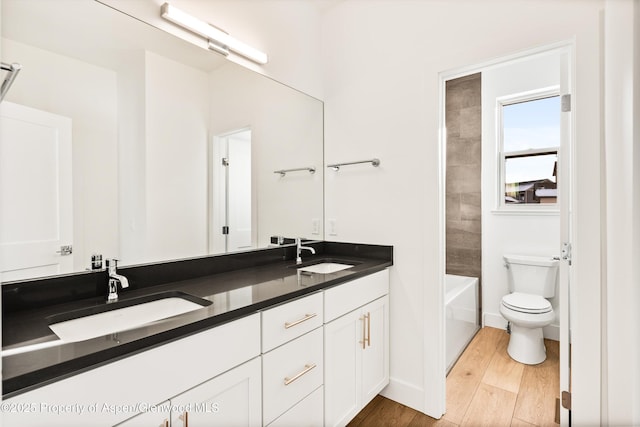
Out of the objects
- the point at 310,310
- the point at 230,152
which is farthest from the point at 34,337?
the point at 230,152

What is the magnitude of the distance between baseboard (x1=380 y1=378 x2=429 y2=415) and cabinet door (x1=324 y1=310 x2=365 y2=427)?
39cm

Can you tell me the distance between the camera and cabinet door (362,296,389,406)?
181 cm

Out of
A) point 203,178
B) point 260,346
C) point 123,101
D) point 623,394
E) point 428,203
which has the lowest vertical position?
point 623,394

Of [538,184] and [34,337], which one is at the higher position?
[538,184]

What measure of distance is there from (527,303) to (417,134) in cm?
165

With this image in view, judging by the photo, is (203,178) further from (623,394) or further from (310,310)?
(623,394)

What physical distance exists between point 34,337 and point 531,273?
127 inches

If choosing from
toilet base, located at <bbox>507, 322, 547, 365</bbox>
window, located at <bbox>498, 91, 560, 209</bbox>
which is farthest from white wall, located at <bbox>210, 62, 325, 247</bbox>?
window, located at <bbox>498, 91, 560, 209</bbox>

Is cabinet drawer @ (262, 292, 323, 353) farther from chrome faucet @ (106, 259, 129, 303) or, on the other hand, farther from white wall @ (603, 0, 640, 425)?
white wall @ (603, 0, 640, 425)

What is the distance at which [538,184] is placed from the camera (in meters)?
2.90

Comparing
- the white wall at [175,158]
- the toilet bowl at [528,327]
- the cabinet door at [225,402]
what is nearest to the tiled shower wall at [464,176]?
the toilet bowl at [528,327]

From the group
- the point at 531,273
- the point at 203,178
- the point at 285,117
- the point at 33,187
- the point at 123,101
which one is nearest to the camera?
the point at 33,187

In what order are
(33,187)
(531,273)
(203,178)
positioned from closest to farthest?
1. (33,187)
2. (203,178)
3. (531,273)

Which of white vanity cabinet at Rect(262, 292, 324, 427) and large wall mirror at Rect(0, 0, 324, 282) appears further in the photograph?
white vanity cabinet at Rect(262, 292, 324, 427)
